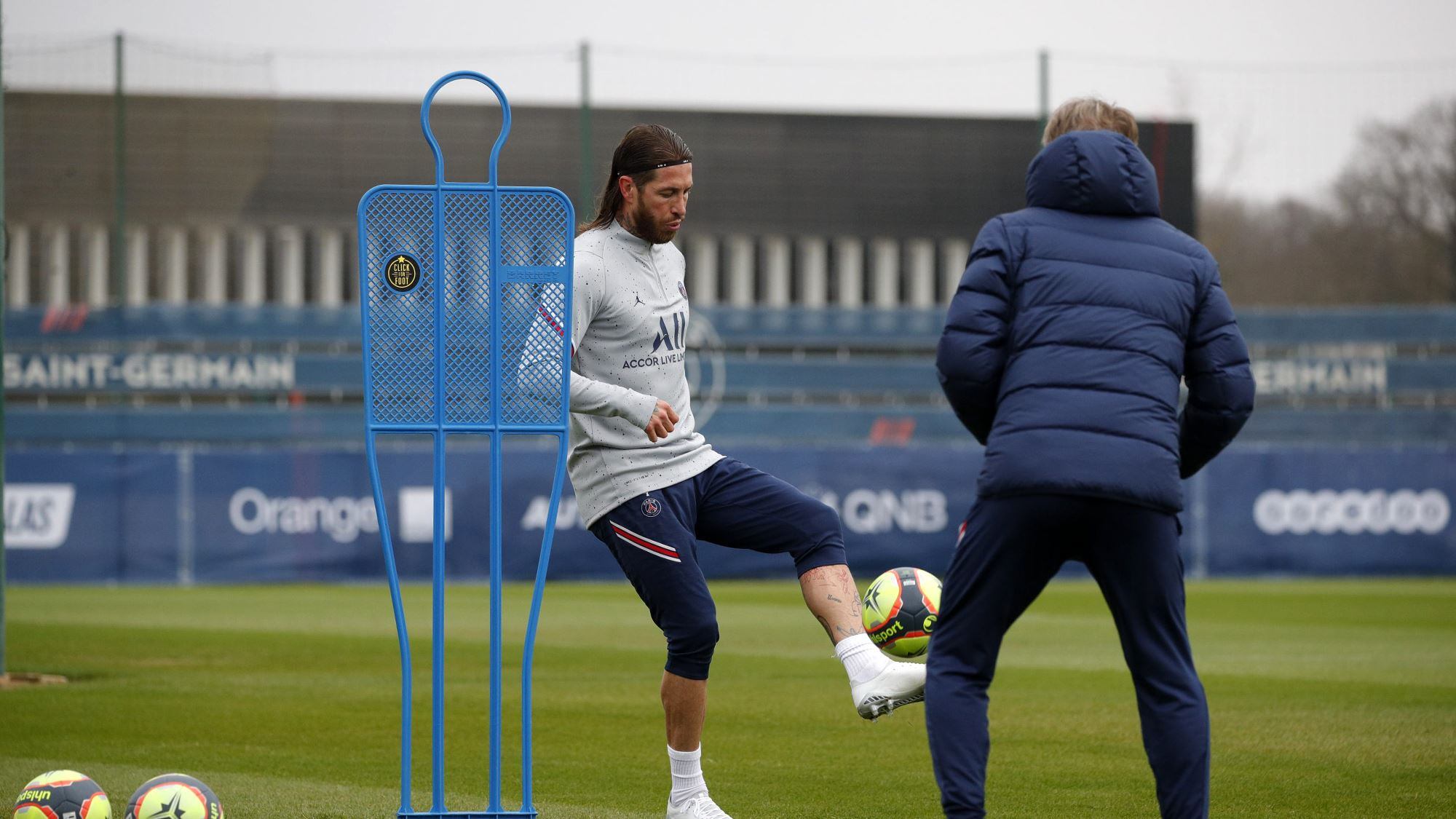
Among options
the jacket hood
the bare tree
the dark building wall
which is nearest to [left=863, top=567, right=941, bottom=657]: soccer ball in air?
the jacket hood

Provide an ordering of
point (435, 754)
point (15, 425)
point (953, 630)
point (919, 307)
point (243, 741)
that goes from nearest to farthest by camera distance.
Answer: point (953, 630)
point (435, 754)
point (243, 741)
point (15, 425)
point (919, 307)

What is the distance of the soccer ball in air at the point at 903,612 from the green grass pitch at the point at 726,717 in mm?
620

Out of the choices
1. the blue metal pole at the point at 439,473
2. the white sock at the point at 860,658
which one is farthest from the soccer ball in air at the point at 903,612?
the blue metal pole at the point at 439,473

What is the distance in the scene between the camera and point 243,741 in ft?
26.6

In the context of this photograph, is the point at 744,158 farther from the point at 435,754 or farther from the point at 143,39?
the point at 435,754

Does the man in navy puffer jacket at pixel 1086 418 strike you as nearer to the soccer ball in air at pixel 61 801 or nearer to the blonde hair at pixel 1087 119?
the blonde hair at pixel 1087 119

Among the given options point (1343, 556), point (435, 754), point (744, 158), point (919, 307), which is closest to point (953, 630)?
point (435, 754)

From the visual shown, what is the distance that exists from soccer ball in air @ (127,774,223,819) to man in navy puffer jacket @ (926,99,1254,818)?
217cm

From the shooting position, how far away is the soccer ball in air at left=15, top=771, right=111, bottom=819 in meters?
5.34

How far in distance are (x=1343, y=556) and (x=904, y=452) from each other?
5.58m

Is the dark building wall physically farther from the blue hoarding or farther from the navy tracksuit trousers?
the navy tracksuit trousers

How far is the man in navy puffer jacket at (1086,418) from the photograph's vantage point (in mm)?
4406

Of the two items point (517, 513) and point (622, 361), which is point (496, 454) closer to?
point (622, 361)

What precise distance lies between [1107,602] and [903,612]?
174 cm
